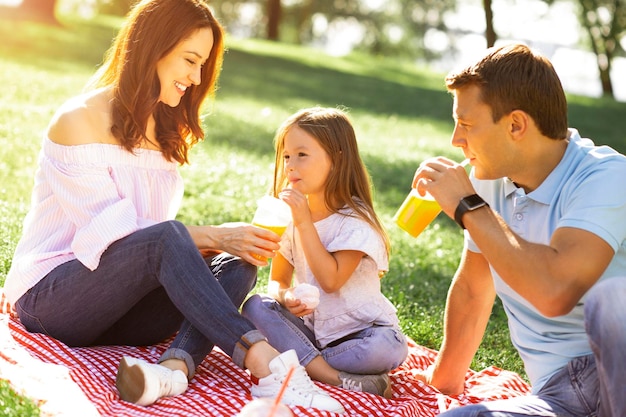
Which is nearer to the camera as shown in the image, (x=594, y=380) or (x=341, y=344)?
(x=594, y=380)

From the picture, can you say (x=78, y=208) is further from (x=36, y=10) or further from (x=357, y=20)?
(x=357, y=20)

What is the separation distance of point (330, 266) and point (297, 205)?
10.0 inches

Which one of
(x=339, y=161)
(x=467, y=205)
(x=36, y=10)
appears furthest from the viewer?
(x=36, y=10)

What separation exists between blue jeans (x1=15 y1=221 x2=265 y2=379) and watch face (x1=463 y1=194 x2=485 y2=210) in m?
0.86

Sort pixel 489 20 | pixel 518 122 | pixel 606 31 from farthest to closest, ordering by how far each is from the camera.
Result: pixel 606 31, pixel 489 20, pixel 518 122

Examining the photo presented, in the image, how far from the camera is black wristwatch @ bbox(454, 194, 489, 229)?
2.64 m

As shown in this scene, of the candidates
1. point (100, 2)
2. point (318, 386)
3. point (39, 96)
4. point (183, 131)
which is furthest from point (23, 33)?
point (100, 2)

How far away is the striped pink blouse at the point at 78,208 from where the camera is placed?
3.09 m

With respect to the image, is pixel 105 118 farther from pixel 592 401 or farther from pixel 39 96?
pixel 39 96

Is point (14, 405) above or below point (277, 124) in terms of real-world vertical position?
below

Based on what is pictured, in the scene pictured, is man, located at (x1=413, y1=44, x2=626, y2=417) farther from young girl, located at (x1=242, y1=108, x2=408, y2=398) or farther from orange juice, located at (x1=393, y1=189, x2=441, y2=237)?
young girl, located at (x1=242, y1=108, x2=408, y2=398)

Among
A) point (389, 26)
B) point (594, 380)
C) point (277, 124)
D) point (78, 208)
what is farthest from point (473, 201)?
point (389, 26)

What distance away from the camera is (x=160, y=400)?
288cm

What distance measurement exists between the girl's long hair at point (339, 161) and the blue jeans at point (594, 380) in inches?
40.7
